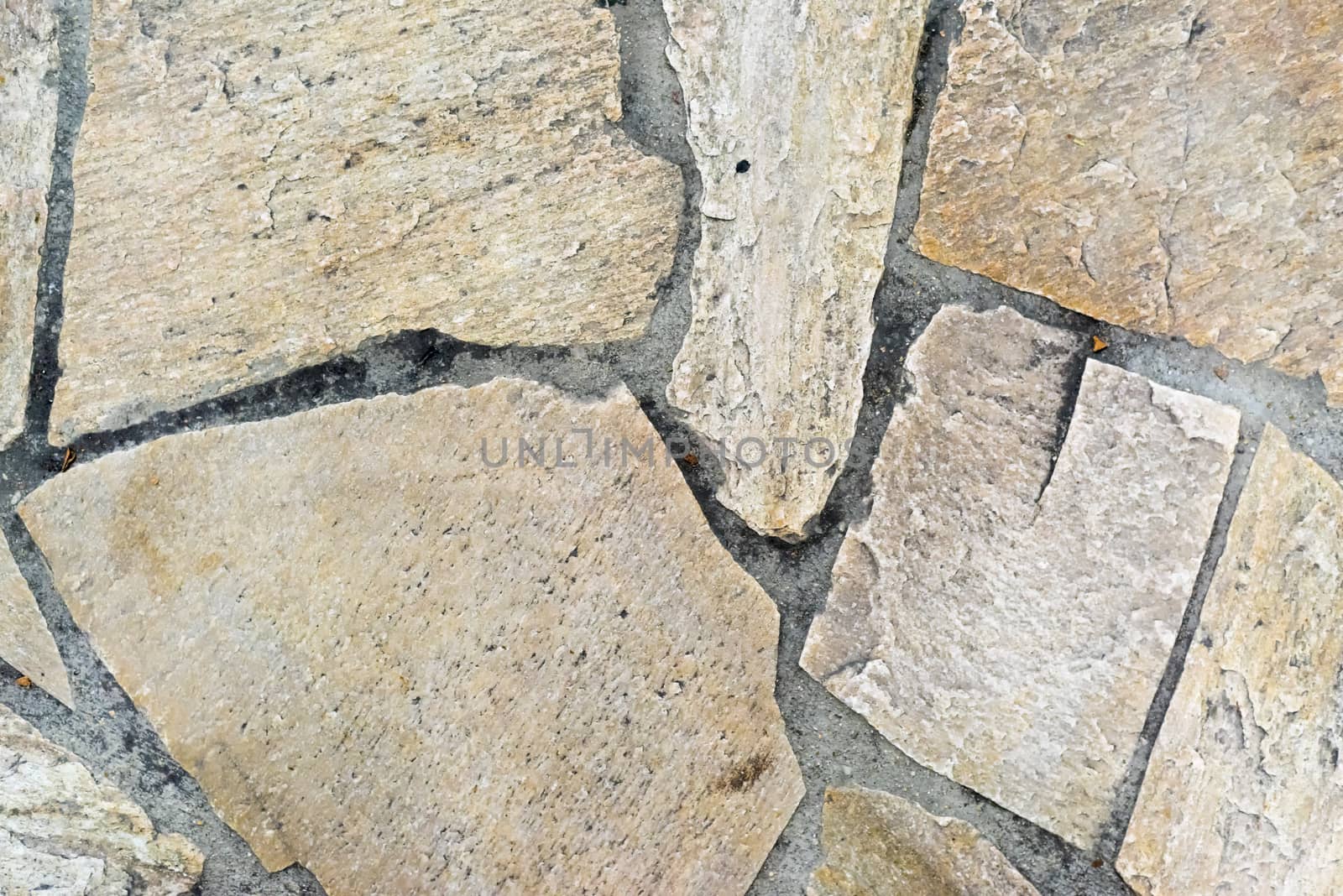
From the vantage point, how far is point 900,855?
33.5 inches

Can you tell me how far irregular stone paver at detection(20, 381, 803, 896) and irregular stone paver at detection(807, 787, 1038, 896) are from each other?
80mm

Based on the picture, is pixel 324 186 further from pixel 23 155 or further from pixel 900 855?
pixel 900 855

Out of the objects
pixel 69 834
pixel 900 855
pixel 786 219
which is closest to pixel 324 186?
pixel 786 219

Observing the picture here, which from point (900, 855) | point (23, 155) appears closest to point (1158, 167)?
point (900, 855)

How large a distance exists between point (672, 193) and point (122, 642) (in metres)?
0.62

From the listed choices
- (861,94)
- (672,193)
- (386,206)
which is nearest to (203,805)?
(386,206)

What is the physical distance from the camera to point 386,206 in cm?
78

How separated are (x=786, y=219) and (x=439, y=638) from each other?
0.48 m

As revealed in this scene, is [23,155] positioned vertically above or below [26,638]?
above

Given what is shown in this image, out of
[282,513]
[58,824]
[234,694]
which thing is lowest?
[58,824]

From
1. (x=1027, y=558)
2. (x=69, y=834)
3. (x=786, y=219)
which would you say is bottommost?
(x=69, y=834)

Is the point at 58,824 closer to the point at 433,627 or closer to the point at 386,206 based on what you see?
the point at 433,627

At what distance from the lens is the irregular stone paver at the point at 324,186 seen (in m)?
0.77

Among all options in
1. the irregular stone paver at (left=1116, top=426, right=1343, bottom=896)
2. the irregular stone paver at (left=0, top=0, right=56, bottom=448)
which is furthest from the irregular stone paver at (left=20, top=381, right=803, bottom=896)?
the irregular stone paver at (left=1116, top=426, right=1343, bottom=896)
